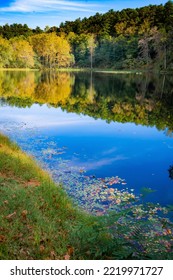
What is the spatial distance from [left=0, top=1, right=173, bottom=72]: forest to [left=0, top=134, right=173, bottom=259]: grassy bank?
66.9m

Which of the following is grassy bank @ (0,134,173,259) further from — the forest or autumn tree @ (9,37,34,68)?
autumn tree @ (9,37,34,68)

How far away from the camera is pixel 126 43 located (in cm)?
8625

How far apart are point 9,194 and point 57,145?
24.1 ft

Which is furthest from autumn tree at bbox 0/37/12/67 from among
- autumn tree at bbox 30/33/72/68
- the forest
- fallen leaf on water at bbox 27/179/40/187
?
fallen leaf on water at bbox 27/179/40/187

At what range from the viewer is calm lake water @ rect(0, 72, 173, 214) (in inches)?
389

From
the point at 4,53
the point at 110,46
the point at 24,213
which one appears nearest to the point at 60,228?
the point at 24,213

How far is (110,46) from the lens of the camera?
91750 mm

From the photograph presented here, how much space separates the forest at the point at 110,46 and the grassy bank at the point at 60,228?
66901mm

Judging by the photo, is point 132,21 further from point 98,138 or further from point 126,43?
point 98,138

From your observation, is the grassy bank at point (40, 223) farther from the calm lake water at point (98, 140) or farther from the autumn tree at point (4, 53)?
the autumn tree at point (4, 53)

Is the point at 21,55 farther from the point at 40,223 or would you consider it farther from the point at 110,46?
the point at 40,223

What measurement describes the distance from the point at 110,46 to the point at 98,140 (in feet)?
262
